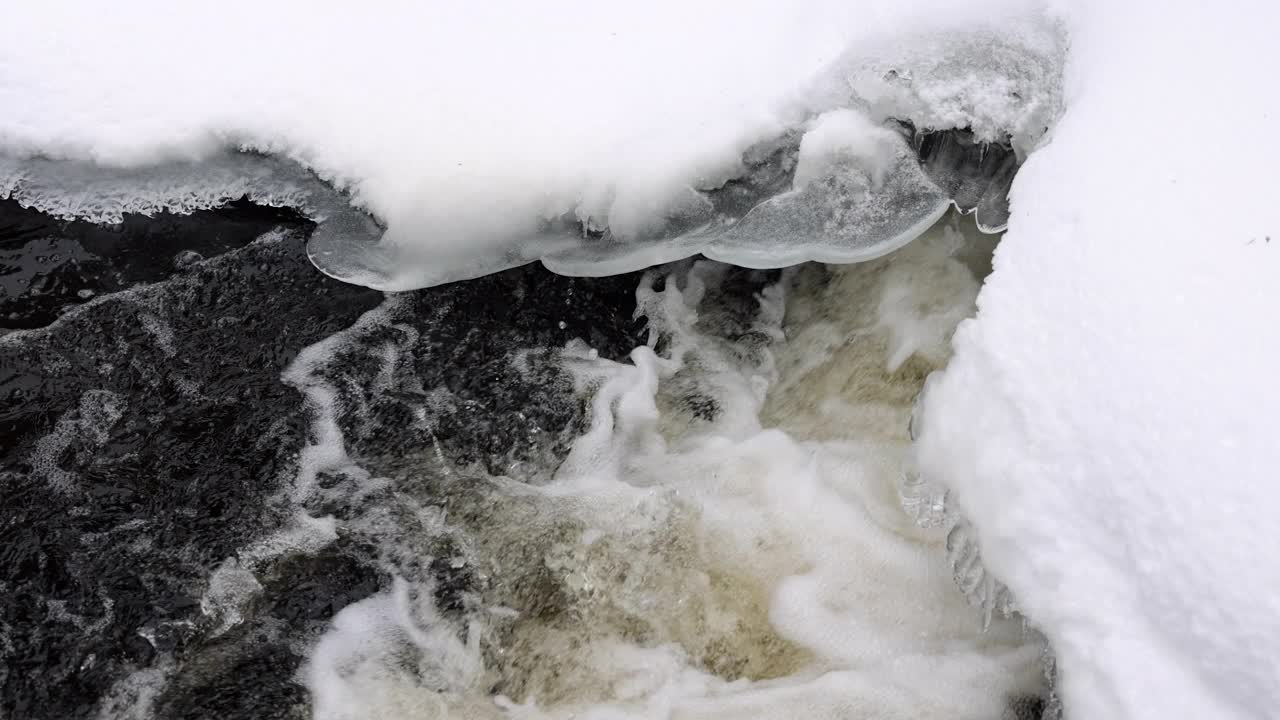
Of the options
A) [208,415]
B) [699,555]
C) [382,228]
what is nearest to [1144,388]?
[699,555]

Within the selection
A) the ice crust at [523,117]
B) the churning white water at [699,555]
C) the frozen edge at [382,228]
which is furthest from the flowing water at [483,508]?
the ice crust at [523,117]

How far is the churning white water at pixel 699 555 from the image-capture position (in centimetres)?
252

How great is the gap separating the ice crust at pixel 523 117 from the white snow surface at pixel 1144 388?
15.0 inches

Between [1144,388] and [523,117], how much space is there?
6.49ft

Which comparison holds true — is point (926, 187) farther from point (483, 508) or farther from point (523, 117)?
point (483, 508)

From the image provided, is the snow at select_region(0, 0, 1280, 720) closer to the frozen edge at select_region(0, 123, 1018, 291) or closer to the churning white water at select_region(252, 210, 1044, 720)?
the frozen edge at select_region(0, 123, 1018, 291)

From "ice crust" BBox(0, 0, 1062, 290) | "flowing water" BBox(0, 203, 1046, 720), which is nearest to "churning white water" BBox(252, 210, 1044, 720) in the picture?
"flowing water" BBox(0, 203, 1046, 720)

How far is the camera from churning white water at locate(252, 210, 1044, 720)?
8.26ft

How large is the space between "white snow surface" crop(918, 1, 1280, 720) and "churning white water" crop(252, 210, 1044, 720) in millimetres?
562

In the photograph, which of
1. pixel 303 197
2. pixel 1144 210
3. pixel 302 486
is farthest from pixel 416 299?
pixel 1144 210

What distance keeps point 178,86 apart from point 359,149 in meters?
0.72

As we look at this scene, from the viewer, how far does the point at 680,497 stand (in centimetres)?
288

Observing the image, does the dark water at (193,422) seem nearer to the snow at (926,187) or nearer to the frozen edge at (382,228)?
the frozen edge at (382,228)

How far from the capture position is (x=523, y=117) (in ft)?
9.50
